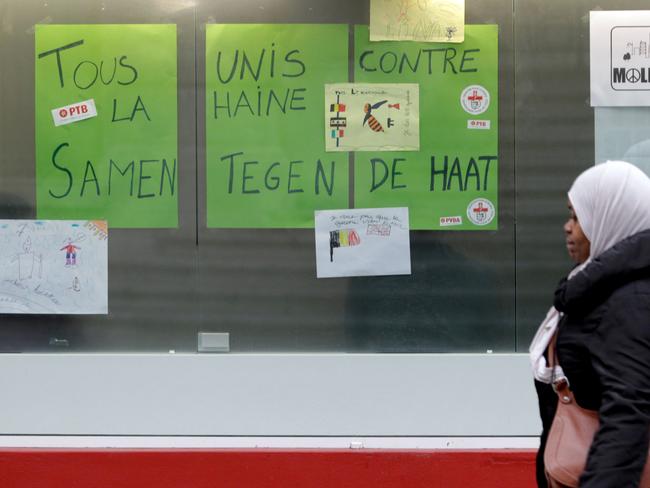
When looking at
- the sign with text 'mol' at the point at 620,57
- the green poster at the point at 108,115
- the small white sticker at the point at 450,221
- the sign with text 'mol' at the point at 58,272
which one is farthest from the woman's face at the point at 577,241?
the sign with text 'mol' at the point at 58,272

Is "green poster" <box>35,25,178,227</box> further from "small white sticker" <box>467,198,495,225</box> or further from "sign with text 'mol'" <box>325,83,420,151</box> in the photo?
"small white sticker" <box>467,198,495,225</box>

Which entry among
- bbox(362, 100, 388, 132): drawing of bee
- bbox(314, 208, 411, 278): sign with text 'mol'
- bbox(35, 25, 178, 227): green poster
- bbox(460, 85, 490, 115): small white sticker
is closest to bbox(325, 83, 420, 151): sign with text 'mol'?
bbox(362, 100, 388, 132): drawing of bee

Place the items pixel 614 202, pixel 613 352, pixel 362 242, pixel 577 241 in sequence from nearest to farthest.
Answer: pixel 613 352
pixel 614 202
pixel 577 241
pixel 362 242

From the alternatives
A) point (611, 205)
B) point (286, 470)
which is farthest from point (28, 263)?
point (611, 205)

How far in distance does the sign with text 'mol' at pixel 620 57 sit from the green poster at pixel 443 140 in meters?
0.51

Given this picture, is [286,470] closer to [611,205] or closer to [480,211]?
[480,211]

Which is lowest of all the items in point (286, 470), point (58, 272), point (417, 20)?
→ point (286, 470)

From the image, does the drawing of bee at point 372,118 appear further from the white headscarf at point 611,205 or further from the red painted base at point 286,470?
the white headscarf at point 611,205

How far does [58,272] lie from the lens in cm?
504

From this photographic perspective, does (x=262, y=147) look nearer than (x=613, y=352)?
No

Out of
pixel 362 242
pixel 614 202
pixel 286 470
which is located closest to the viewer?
pixel 614 202

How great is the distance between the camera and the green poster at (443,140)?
4.97 m

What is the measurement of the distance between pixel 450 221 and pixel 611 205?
2421 millimetres

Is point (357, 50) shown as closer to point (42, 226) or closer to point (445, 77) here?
point (445, 77)
